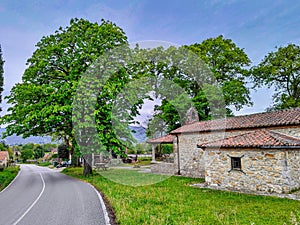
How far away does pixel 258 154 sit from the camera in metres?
10.0

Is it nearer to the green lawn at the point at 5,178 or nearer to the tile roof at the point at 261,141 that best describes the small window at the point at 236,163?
the tile roof at the point at 261,141

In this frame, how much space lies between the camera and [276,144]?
937 centimetres

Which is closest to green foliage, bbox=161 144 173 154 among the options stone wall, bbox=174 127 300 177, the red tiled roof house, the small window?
stone wall, bbox=174 127 300 177

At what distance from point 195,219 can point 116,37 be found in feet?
52.5

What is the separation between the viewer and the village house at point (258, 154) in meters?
9.40

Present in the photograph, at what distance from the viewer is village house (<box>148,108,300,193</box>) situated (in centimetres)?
940

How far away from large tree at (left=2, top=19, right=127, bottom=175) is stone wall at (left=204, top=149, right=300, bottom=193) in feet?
33.9

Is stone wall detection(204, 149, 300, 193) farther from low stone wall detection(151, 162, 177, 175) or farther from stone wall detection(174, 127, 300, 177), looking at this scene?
low stone wall detection(151, 162, 177, 175)

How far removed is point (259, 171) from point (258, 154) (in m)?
0.77

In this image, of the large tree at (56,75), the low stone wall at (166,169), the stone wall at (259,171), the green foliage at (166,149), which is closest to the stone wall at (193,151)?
the low stone wall at (166,169)

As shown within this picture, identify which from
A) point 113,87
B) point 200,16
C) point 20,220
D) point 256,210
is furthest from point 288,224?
point 200,16

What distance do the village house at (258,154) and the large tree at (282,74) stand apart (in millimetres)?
13935

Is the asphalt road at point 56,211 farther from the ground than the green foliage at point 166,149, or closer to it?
closer to it

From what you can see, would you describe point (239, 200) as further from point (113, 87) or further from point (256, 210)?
point (113, 87)
